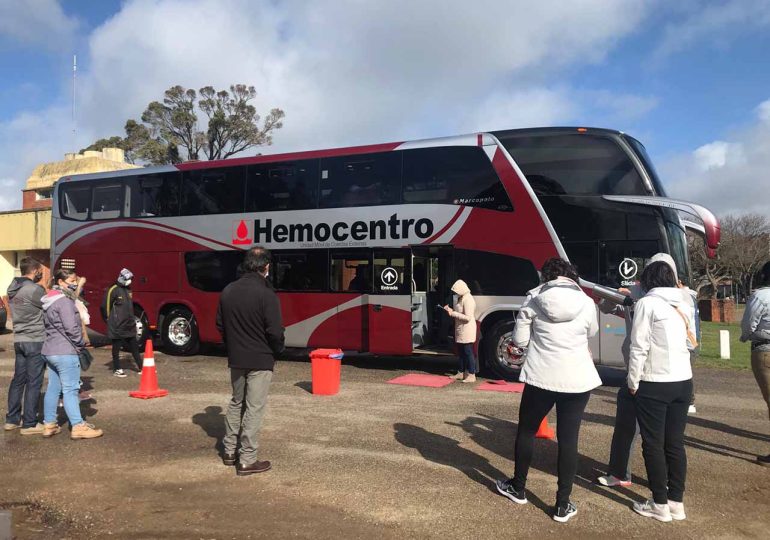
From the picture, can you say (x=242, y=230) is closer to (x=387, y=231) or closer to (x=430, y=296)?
(x=387, y=231)

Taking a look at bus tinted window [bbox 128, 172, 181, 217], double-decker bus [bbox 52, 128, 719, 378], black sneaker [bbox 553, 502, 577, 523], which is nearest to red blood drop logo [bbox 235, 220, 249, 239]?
double-decker bus [bbox 52, 128, 719, 378]

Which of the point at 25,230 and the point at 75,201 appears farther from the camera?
the point at 25,230

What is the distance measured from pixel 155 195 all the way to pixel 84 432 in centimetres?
779

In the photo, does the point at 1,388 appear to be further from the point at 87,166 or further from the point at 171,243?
the point at 87,166

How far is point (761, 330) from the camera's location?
215 inches

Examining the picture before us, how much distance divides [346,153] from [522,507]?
26.4 ft

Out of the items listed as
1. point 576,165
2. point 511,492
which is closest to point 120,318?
point 511,492

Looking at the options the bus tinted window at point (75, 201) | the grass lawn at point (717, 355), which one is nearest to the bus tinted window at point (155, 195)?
the bus tinted window at point (75, 201)

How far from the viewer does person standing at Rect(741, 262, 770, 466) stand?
543 cm

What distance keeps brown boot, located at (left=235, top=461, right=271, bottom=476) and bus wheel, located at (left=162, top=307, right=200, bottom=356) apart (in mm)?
8081

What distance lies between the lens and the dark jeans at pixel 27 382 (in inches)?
238

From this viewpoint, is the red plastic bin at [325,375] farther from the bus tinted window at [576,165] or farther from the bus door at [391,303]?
the bus tinted window at [576,165]

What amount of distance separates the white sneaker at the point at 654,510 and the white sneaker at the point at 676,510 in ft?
0.13

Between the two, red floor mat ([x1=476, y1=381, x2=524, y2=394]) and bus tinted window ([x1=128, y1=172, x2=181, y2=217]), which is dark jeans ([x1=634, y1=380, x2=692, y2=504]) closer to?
red floor mat ([x1=476, y1=381, x2=524, y2=394])
